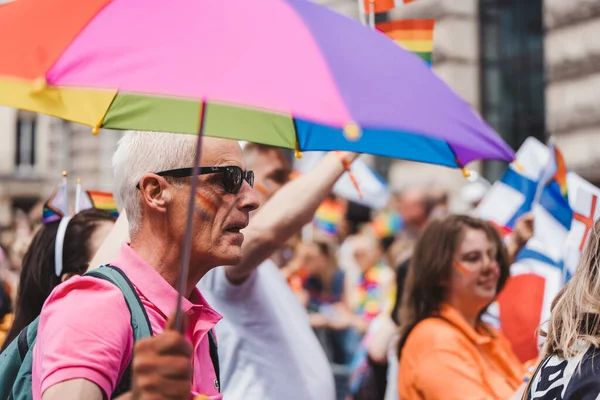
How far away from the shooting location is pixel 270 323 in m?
3.19

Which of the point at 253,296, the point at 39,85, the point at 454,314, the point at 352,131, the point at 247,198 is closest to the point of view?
the point at 352,131

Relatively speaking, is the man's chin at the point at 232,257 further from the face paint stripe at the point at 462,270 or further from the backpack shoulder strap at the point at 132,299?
the face paint stripe at the point at 462,270

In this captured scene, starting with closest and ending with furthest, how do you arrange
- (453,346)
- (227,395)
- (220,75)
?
1. (220,75)
2. (227,395)
3. (453,346)

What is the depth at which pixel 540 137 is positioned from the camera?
30.9 ft

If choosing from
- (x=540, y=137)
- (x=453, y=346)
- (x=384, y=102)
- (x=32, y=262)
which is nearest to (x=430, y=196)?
(x=540, y=137)

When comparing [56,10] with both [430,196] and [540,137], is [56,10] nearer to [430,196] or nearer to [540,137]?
[430,196]

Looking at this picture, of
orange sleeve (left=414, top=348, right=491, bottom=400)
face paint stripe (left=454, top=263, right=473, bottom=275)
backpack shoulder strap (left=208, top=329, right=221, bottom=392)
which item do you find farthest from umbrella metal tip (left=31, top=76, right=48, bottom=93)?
face paint stripe (left=454, top=263, right=473, bottom=275)

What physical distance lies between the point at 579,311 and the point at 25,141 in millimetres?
31939

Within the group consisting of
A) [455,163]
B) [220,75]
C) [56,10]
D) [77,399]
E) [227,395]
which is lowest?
[227,395]

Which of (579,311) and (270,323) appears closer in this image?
(579,311)

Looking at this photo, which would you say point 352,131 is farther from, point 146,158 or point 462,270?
point 462,270

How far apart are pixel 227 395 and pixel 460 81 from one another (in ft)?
24.4

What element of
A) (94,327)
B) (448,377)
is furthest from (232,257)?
(448,377)

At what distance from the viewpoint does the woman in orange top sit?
3.38m
